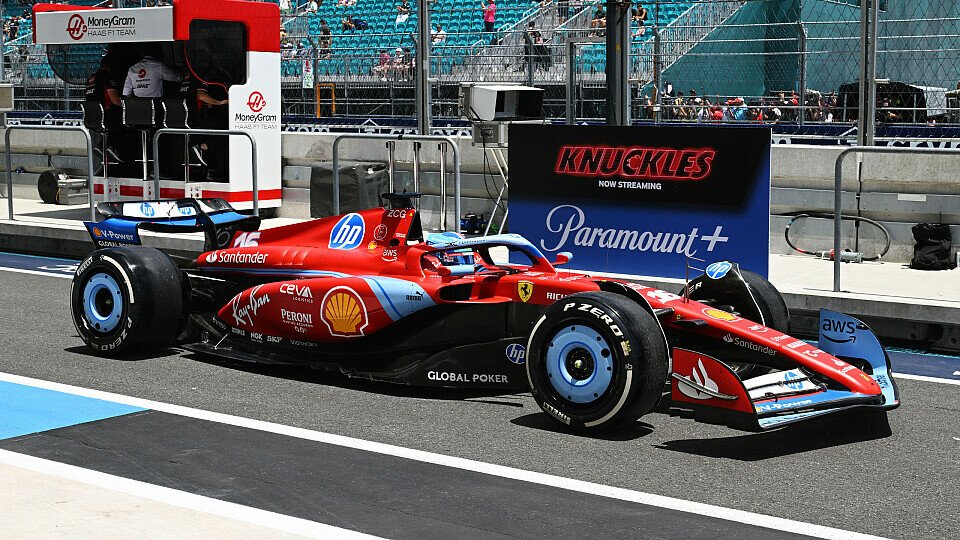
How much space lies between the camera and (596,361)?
6602mm

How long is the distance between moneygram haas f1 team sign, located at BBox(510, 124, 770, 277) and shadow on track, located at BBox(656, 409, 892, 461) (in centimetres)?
334

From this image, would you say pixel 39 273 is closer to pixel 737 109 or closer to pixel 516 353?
pixel 516 353

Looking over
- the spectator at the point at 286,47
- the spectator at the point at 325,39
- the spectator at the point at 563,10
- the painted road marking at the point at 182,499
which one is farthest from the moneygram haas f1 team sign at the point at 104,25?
the painted road marking at the point at 182,499

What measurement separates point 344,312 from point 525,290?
3.92 feet

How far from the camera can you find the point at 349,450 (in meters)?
6.51

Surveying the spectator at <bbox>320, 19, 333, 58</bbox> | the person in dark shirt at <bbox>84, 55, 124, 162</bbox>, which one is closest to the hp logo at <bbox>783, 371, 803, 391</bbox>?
the person in dark shirt at <bbox>84, 55, 124, 162</bbox>

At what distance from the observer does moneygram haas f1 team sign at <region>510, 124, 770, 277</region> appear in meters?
10.4

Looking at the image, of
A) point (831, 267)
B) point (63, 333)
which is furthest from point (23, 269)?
point (831, 267)

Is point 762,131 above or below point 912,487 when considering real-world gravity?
above

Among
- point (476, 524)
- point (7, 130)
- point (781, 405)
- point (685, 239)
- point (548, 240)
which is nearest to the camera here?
point (476, 524)

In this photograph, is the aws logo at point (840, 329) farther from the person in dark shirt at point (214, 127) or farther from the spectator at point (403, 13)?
the spectator at point (403, 13)

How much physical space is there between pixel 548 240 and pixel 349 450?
5296 mm

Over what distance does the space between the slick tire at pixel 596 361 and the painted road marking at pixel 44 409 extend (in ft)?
7.78

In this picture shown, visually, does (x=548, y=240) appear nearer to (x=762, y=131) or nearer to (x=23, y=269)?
(x=762, y=131)
